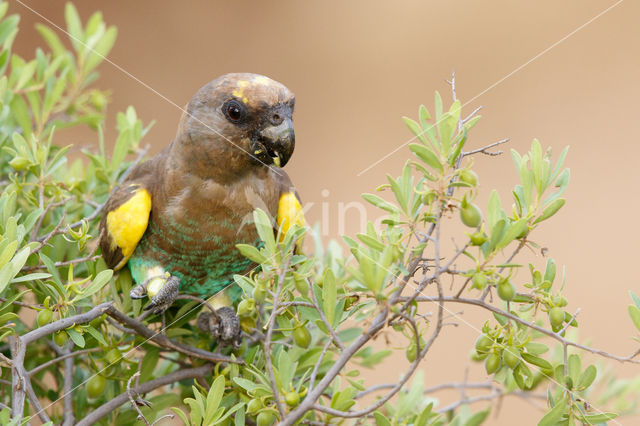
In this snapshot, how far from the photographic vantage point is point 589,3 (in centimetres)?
282

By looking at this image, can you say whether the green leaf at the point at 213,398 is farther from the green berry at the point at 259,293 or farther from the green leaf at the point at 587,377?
the green leaf at the point at 587,377

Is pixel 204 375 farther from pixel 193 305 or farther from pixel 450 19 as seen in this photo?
pixel 450 19

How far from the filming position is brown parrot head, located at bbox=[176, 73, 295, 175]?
120 centimetres

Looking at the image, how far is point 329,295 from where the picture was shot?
0.77 metres

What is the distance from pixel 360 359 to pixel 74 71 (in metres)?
0.92

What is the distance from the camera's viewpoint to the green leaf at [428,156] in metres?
0.73

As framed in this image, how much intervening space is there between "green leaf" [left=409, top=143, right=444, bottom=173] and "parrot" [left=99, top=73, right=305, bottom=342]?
0.49m

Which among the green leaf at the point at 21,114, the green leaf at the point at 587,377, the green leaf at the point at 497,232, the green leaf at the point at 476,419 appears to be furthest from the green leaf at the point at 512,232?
the green leaf at the point at 21,114

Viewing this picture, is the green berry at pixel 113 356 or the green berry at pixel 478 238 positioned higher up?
Result: the green berry at pixel 478 238

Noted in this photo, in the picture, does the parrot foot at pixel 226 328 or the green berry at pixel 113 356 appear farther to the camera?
the parrot foot at pixel 226 328

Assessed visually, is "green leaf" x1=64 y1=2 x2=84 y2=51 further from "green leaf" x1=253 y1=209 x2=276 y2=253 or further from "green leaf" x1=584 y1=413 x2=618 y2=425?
"green leaf" x1=584 y1=413 x2=618 y2=425

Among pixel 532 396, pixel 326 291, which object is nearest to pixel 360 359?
pixel 532 396

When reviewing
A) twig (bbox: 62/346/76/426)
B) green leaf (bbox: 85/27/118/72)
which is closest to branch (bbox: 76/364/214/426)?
twig (bbox: 62/346/76/426)

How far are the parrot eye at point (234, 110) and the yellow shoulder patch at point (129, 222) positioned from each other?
0.78ft
